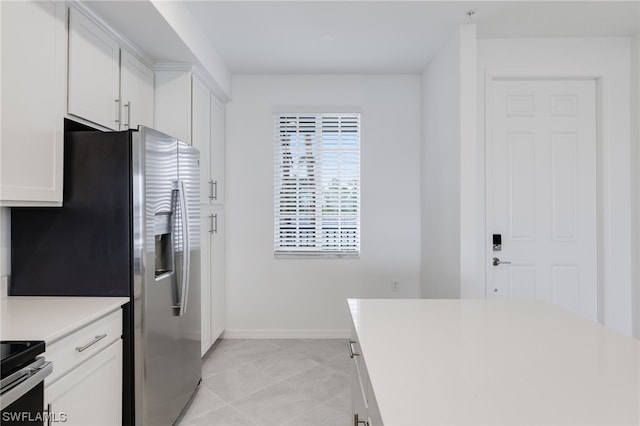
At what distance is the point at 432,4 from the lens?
2.44m

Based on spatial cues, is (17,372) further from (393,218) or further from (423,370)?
(393,218)

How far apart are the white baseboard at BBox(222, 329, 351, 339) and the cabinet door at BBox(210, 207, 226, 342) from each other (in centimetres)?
17

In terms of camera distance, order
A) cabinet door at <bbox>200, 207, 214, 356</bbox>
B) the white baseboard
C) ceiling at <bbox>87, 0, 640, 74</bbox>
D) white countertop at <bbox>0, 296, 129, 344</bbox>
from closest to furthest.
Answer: white countertop at <bbox>0, 296, 129, 344</bbox> < ceiling at <bbox>87, 0, 640, 74</bbox> < cabinet door at <bbox>200, 207, 214, 356</bbox> < the white baseboard

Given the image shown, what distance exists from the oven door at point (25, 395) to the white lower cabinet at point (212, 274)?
1.85m

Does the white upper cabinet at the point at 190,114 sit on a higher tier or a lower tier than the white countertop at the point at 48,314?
higher

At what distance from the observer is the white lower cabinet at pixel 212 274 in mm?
3105

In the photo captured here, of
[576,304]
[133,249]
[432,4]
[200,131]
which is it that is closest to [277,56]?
[200,131]

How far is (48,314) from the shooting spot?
4.95 feet

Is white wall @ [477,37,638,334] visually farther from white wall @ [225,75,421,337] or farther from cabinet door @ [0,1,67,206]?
cabinet door @ [0,1,67,206]

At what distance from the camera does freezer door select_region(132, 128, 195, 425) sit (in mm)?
1793

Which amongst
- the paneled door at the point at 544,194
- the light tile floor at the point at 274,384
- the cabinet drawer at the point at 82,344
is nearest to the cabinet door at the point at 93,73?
the cabinet drawer at the point at 82,344

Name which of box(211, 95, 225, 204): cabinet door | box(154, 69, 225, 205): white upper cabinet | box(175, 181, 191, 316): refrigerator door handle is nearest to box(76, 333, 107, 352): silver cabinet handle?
box(175, 181, 191, 316): refrigerator door handle

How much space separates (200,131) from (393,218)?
2.01 metres

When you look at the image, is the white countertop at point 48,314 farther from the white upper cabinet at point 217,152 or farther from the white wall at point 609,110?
the white wall at point 609,110
